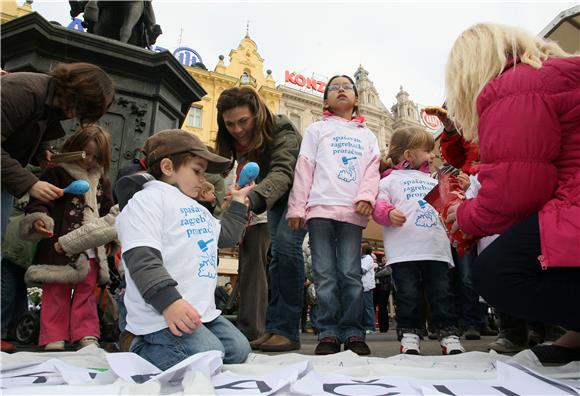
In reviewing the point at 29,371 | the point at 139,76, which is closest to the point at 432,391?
the point at 29,371

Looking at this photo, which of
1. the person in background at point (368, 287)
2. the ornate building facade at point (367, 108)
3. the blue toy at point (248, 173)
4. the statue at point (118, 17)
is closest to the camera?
the blue toy at point (248, 173)

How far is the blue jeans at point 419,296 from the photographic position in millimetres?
2498

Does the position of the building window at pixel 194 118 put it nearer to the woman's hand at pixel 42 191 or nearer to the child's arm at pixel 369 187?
the child's arm at pixel 369 187

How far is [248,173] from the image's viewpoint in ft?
7.39

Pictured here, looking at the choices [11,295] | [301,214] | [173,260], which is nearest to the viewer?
[173,260]

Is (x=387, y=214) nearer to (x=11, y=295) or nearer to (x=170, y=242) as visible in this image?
(x=170, y=242)

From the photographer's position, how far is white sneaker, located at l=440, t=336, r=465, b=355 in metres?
2.35

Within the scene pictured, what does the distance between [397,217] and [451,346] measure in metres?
0.76

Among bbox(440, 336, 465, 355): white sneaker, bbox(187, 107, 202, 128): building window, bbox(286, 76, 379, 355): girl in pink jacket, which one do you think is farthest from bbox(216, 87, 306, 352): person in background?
bbox(187, 107, 202, 128): building window

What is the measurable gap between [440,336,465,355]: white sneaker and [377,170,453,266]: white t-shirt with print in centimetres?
45

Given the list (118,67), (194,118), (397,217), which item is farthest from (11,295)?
(194,118)

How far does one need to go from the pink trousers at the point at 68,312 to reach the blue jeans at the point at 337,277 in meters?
1.40

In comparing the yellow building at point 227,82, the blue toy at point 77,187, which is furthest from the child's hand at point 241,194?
the yellow building at point 227,82

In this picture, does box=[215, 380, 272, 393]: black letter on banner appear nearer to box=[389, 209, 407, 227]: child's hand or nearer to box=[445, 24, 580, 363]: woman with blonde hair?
box=[445, 24, 580, 363]: woman with blonde hair
